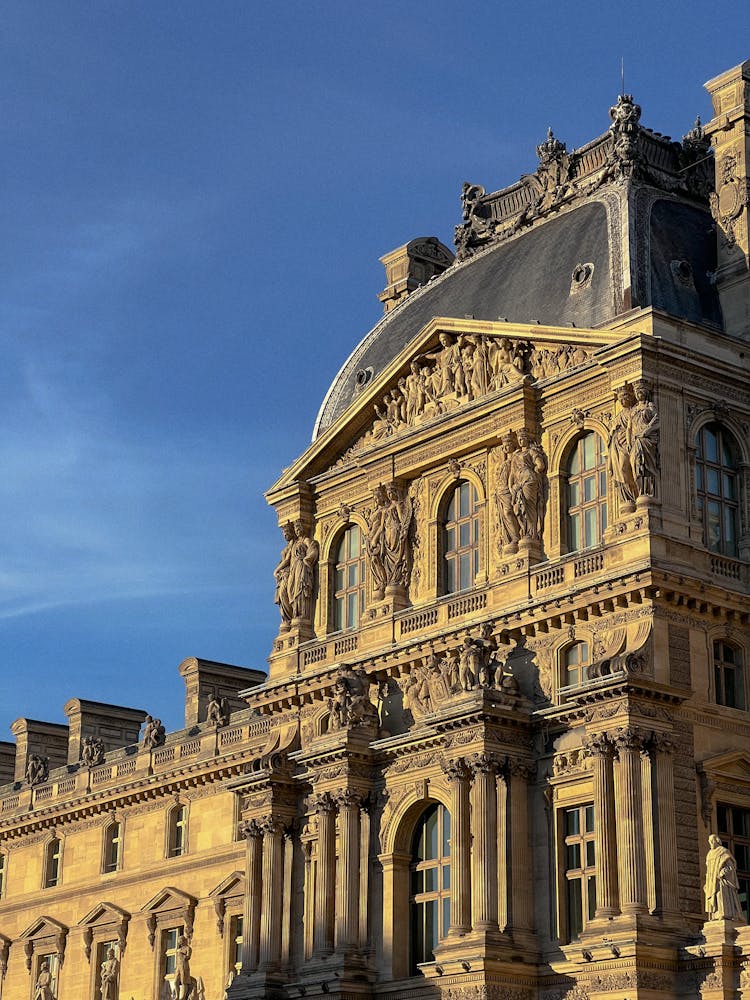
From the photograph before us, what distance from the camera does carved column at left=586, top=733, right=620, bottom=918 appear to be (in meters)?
43.0

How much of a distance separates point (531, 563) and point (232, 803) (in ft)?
57.3

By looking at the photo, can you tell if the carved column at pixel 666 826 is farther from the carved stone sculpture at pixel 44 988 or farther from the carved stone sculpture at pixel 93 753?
the carved stone sculpture at pixel 93 753

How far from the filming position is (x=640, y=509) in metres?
45.9

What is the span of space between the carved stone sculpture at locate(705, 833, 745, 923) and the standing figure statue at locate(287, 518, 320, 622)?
15524 millimetres

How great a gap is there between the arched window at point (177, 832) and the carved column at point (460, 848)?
61.8ft

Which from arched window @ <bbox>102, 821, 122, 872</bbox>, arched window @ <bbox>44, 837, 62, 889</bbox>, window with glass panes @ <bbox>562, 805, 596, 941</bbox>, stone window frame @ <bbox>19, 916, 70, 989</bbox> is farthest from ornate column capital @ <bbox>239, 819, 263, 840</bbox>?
arched window @ <bbox>44, 837, 62, 889</bbox>

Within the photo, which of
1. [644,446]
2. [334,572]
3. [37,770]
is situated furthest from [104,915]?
[644,446]

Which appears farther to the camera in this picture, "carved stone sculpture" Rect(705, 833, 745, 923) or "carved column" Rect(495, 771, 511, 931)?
"carved column" Rect(495, 771, 511, 931)

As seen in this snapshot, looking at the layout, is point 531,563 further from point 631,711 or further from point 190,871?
point 190,871

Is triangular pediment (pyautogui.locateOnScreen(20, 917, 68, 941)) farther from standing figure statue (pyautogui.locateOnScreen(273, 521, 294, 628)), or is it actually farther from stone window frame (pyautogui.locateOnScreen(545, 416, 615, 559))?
stone window frame (pyautogui.locateOnScreen(545, 416, 615, 559))

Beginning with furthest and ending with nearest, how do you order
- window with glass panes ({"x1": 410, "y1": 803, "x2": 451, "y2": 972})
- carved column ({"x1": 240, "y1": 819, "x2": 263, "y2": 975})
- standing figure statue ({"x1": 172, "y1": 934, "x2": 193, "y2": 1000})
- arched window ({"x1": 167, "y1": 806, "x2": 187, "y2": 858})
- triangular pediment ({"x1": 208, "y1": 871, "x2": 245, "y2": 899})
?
arched window ({"x1": 167, "y1": 806, "x2": 187, "y2": 858}), standing figure statue ({"x1": 172, "y1": 934, "x2": 193, "y2": 1000}), triangular pediment ({"x1": 208, "y1": 871, "x2": 245, "y2": 899}), carved column ({"x1": 240, "y1": 819, "x2": 263, "y2": 975}), window with glass panes ({"x1": 410, "y1": 803, "x2": 451, "y2": 972})

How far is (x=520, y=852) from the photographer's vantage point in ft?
150

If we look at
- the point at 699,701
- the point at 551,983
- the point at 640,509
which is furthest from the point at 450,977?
the point at 640,509

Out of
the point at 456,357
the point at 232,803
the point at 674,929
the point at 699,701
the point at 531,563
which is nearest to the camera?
the point at 674,929
